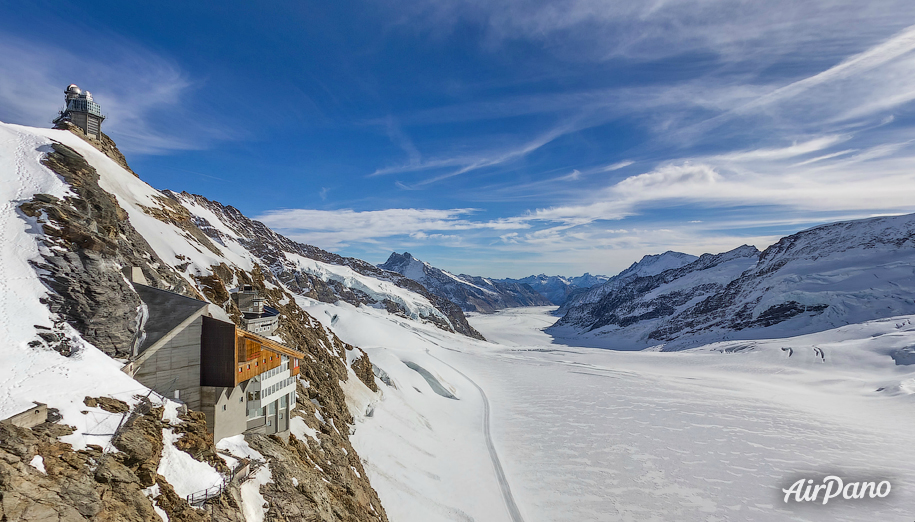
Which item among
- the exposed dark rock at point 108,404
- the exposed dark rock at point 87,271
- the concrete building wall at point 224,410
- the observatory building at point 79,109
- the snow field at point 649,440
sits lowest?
the snow field at point 649,440

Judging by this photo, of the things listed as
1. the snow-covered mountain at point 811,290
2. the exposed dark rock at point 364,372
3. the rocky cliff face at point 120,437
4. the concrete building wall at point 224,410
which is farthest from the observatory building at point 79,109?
the snow-covered mountain at point 811,290

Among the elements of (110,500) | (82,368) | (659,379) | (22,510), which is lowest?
(659,379)

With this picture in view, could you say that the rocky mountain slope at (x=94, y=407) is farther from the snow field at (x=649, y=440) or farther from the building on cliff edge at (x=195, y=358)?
the snow field at (x=649, y=440)

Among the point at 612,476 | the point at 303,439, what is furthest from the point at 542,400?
the point at 303,439

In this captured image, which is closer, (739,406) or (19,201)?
(19,201)

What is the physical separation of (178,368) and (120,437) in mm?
5481

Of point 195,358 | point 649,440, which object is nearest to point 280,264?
point 649,440

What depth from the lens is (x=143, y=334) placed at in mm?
15352

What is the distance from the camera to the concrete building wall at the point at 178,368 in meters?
15.1

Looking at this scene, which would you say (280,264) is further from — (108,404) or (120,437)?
(120,437)

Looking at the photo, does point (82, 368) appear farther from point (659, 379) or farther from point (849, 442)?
point (659, 379)

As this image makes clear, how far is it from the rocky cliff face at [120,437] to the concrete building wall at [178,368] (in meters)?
1.13

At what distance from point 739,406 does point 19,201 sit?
6921cm

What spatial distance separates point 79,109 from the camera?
133 feet
